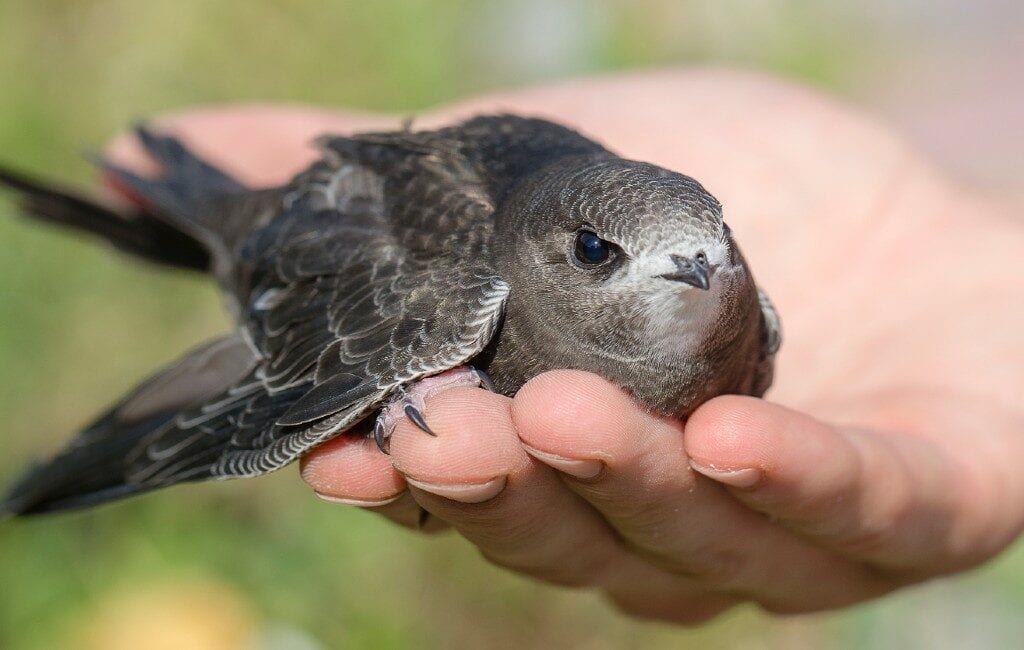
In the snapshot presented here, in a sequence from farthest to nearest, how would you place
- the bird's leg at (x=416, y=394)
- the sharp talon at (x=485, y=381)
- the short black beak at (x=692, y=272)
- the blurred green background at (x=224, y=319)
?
the blurred green background at (x=224, y=319) → the sharp talon at (x=485, y=381) → the bird's leg at (x=416, y=394) → the short black beak at (x=692, y=272)

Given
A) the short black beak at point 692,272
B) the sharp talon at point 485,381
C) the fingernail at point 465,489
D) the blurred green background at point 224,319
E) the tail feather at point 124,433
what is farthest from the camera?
the blurred green background at point 224,319

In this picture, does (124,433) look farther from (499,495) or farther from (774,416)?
(774,416)

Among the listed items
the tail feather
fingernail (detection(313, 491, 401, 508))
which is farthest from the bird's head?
the tail feather

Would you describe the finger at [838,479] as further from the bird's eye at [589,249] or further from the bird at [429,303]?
the bird's eye at [589,249]

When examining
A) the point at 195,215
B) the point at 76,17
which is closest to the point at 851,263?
the point at 195,215

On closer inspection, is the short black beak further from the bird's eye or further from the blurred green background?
the blurred green background

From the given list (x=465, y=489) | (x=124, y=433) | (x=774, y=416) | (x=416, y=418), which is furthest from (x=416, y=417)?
(x=124, y=433)

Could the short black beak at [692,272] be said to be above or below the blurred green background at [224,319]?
above

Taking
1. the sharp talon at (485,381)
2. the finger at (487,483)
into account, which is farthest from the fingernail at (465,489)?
the sharp talon at (485,381)
